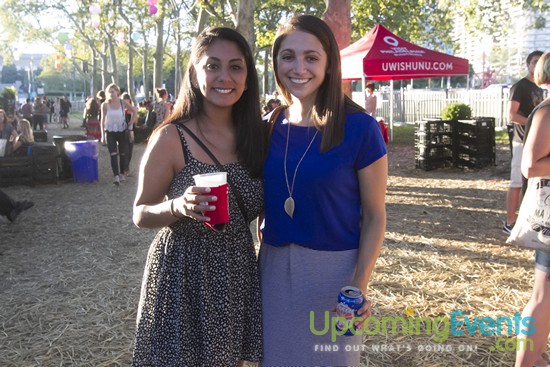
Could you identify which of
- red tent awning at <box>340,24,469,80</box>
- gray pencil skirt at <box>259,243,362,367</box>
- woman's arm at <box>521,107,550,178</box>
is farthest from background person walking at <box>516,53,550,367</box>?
red tent awning at <box>340,24,469,80</box>

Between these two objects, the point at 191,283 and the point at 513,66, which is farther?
the point at 513,66

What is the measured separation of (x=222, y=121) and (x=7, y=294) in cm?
378

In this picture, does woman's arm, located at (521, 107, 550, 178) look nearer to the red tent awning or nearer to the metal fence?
the red tent awning

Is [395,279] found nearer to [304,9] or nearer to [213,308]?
[213,308]

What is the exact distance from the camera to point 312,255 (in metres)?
2.00

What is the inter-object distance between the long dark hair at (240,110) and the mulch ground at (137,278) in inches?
79.0

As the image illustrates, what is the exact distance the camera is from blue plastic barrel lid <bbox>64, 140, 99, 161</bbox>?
1095 centimetres

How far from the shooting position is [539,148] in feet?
8.54

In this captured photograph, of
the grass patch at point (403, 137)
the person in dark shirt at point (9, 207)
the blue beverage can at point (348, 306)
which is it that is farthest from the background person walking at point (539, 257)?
the grass patch at point (403, 137)

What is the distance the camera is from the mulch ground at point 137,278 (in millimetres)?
3705

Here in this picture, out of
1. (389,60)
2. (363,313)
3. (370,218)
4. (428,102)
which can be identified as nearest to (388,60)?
(389,60)

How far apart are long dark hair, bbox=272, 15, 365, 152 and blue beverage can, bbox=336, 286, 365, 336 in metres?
0.52

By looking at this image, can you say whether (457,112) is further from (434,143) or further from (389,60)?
(389,60)

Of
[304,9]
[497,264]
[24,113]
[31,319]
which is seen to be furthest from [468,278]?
[24,113]
